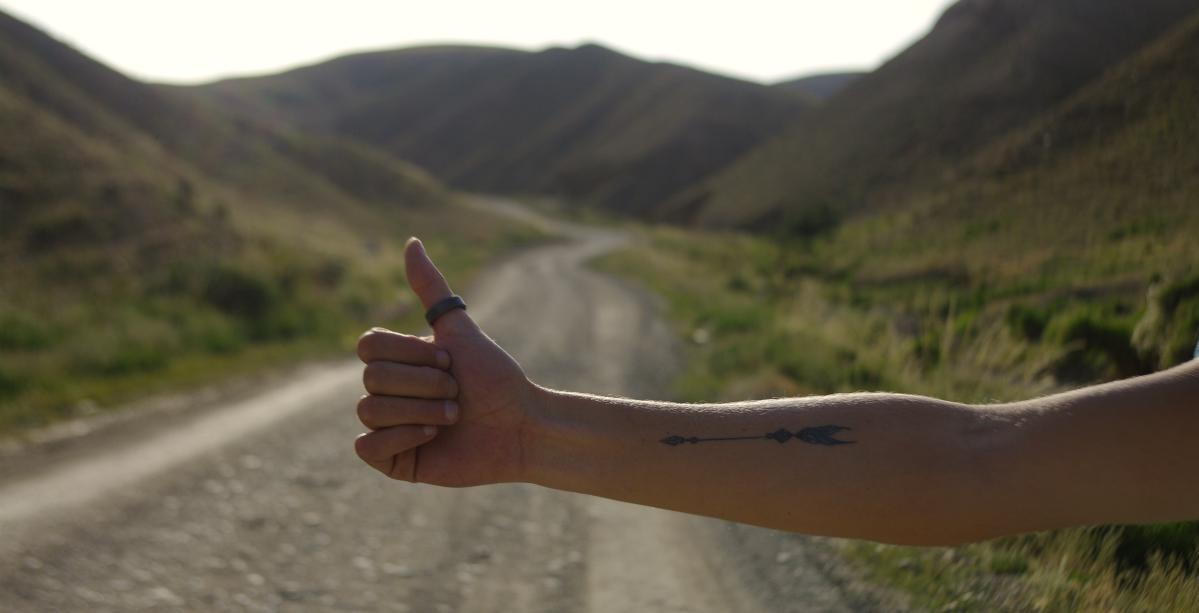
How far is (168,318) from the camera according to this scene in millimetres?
11492

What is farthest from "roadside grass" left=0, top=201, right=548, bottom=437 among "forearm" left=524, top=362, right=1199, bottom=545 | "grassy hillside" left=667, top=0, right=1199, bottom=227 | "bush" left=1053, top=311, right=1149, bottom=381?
"grassy hillside" left=667, top=0, right=1199, bottom=227

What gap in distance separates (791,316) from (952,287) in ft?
17.7

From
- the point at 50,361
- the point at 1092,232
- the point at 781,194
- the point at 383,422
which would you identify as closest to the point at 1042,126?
the point at 1092,232

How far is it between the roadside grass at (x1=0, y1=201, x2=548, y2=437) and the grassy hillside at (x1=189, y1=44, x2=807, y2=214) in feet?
207

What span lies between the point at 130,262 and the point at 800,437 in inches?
575

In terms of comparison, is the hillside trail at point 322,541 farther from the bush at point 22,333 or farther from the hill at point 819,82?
the hill at point 819,82

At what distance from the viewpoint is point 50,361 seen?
8.68 m

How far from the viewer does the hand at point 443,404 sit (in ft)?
6.18

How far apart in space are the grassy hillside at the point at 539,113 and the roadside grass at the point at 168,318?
63.1 metres

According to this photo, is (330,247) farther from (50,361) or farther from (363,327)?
(50,361)

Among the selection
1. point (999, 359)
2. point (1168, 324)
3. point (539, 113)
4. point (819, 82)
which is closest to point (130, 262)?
point (999, 359)

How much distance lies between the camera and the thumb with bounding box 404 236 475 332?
198 cm

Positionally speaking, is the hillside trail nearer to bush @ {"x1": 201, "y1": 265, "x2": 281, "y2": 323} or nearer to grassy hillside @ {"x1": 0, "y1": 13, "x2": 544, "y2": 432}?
grassy hillside @ {"x1": 0, "y1": 13, "x2": 544, "y2": 432}

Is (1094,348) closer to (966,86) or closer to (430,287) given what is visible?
(430,287)
